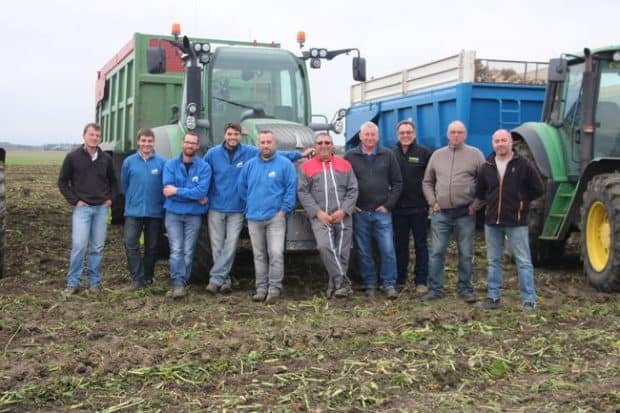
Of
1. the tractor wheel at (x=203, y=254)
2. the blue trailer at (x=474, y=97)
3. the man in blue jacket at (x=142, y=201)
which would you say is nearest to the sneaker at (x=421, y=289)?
the tractor wheel at (x=203, y=254)

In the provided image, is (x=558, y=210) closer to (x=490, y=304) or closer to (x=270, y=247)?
(x=490, y=304)

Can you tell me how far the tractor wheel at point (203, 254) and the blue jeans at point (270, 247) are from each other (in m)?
0.66

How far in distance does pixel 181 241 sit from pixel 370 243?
1.78 metres

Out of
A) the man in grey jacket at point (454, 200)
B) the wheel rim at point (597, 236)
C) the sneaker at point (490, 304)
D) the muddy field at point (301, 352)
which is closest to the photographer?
the muddy field at point (301, 352)

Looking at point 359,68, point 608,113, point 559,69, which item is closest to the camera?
point 608,113

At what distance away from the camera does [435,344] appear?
221 inches

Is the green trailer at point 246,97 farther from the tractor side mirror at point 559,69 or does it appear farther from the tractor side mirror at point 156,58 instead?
the tractor side mirror at point 559,69

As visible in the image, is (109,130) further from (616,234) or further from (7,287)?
(616,234)

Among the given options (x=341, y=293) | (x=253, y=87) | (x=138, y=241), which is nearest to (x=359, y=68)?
(x=253, y=87)

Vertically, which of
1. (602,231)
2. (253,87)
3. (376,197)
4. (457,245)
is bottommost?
(457,245)

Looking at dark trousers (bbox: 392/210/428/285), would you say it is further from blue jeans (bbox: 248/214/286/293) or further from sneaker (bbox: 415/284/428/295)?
blue jeans (bbox: 248/214/286/293)

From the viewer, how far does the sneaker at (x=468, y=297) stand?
23.6 ft

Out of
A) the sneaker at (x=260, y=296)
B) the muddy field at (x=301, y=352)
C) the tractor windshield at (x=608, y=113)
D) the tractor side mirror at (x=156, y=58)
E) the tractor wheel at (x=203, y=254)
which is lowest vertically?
the muddy field at (x=301, y=352)

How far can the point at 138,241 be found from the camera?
7.76m
